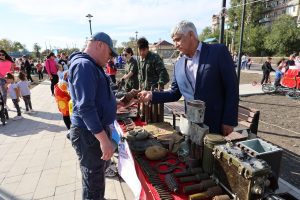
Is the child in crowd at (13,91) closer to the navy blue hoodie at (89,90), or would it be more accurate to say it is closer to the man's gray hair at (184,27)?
the navy blue hoodie at (89,90)

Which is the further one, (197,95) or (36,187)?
(36,187)

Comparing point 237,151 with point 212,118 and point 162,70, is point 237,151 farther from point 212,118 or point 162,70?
point 162,70

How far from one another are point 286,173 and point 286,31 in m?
43.3

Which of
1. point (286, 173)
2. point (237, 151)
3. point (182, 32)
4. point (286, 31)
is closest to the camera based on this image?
point (237, 151)

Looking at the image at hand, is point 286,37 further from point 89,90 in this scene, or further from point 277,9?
point 89,90

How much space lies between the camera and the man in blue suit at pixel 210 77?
216 cm

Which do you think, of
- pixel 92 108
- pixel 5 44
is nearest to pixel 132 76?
pixel 92 108

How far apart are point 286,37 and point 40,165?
145 feet

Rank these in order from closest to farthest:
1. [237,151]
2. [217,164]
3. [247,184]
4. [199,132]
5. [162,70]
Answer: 1. [247,184]
2. [237,151]
3. [217,164]
4. [199,132]
5. [162,70]

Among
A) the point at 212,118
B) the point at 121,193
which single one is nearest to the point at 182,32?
the point at 212,118

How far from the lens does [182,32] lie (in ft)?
6.81

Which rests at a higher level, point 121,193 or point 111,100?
point 111,100

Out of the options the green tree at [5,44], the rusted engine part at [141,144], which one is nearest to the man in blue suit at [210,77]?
the rusted engine part at [141,144]

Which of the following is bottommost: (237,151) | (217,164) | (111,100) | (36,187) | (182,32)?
(36,187)
